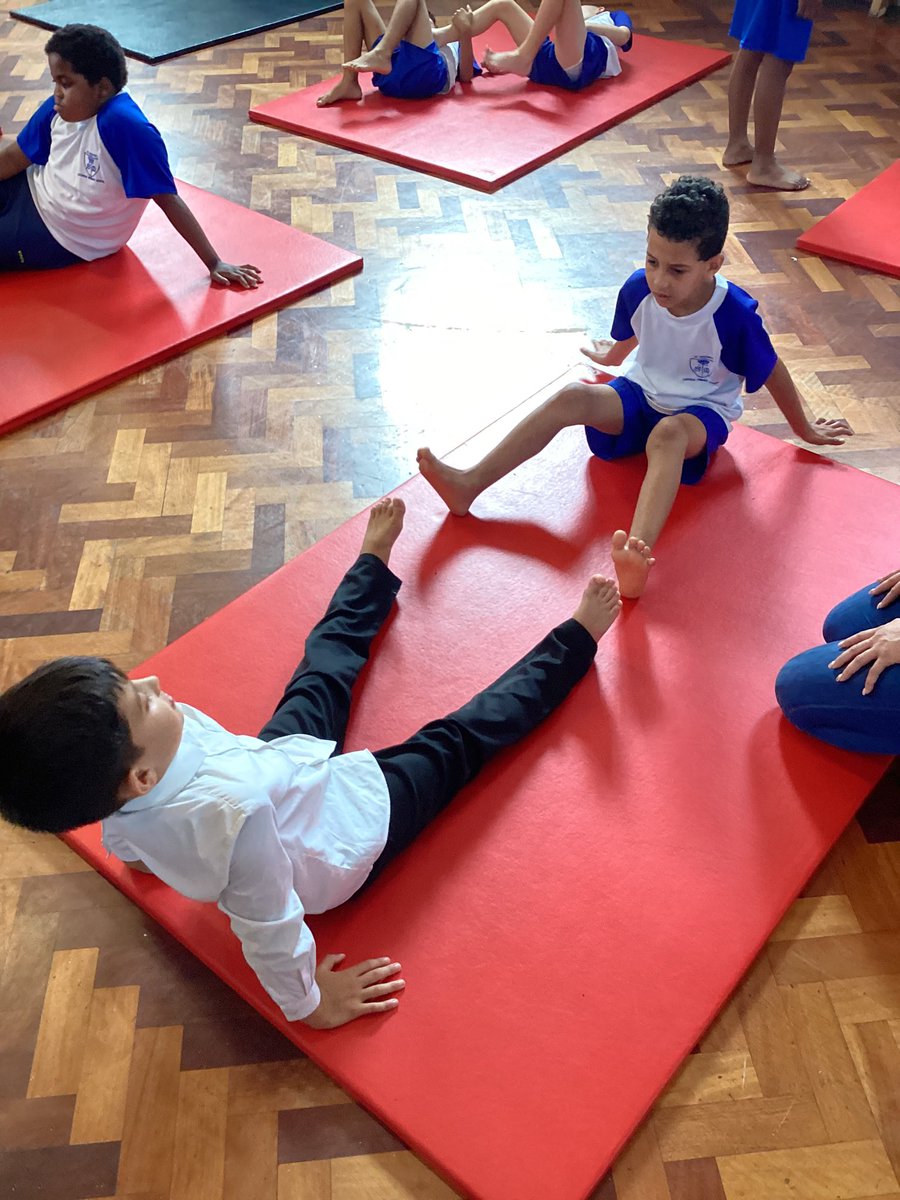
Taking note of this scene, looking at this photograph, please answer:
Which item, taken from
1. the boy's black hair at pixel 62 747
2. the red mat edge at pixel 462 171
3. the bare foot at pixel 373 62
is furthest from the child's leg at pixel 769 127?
the boy's black hair at pixel 62 747

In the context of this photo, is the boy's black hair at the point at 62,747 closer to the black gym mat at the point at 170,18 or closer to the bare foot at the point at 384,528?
the bare foot at the point at 384,528

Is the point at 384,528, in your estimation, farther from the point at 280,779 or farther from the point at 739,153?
the point at 739,153

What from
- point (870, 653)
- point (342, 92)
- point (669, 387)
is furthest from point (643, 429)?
point (342, 92)

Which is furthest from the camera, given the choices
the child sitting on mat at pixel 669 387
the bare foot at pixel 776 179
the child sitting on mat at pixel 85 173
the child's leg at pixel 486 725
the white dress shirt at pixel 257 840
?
the bare foot at pixel 776 179

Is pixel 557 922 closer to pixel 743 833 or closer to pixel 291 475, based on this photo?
pixel 743 833

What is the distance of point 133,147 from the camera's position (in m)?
2.75

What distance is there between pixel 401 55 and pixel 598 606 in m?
3.12

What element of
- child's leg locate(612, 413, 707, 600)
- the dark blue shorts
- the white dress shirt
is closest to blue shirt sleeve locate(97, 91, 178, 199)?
the dark blue shorts

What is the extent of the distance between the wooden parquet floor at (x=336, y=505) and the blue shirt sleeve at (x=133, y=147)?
476 millimetres

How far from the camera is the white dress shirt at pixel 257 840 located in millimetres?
1154

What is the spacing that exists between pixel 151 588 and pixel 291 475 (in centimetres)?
47

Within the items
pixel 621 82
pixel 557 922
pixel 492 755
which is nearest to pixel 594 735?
pixel 492 755

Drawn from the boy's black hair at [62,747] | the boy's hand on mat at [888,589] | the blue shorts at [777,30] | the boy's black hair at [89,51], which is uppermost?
the blue shorts at [777,30]

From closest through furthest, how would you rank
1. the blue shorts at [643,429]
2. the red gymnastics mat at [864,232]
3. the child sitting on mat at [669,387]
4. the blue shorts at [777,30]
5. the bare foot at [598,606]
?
the bare foot at [598,606] → the child sitting on mat at [669,387] → the blue shorts at [643,429] → the red gymnastics mat at [864,232] → the blue shorts at [777,30]
